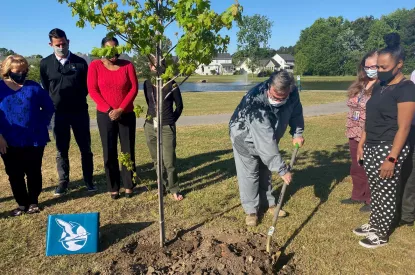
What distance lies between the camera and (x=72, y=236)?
3408mm

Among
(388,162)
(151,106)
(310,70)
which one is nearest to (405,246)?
(388,162)

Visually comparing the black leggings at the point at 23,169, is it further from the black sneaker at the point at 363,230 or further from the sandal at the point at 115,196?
the black sneaker at the point at 363,230

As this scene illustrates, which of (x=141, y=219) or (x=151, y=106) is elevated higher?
(x=151, y=106)

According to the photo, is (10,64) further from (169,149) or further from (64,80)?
(169,149)

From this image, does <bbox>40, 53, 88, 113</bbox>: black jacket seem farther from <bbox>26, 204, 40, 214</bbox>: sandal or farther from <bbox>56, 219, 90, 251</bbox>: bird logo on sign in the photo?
<bbox>56, 219, 90, 251</bbox>: bird logo on sign

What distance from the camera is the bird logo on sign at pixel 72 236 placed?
339 centimetres

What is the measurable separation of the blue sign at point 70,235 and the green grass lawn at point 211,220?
3.3 inches

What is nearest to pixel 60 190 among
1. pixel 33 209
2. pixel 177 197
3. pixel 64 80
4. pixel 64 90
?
pixel 33 209

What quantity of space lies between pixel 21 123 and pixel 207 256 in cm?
272

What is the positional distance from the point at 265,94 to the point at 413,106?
1.36m

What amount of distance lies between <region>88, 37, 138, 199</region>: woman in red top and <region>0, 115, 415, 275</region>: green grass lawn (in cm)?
83

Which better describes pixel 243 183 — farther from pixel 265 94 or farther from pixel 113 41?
pixel 113 41

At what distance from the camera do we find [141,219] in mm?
4246

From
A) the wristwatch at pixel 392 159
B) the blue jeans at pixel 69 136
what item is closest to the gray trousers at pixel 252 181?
the wristwatch at pixel 392 159
